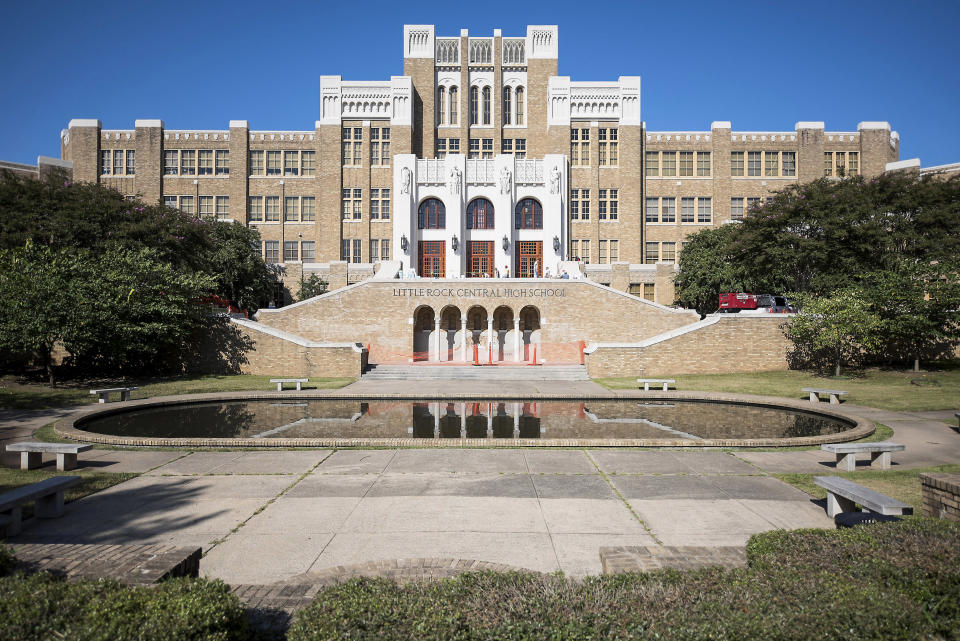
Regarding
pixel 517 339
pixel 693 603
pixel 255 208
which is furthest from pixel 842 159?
pixel 693 603

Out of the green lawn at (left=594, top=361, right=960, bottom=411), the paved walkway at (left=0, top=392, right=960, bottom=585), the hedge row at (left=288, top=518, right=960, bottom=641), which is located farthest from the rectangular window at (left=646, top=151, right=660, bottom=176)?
the hedge row at (left=288, top=518, right=960, bottom=641)

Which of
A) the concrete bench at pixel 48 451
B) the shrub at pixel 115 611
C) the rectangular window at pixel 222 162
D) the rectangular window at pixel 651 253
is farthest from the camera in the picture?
the rectangular window at pixel 222 162

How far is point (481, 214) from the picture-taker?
45.4m

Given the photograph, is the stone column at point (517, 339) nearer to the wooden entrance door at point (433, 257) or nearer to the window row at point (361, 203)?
the wooden entrance door at point (433, 257)

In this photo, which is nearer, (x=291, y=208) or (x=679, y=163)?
(x=679, y=163)

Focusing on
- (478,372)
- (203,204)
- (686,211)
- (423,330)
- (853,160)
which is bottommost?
(478,372)

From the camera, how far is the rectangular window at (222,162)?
55562 mm

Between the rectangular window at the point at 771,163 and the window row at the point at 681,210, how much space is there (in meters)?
6.07

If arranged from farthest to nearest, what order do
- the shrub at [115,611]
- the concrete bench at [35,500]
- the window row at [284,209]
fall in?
the window row at [284,209] < the concrete bench at [35,500] < the shrub at [115,611]

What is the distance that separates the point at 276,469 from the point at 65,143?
207 ft

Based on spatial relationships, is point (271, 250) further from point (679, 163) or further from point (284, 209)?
point (679, 163)

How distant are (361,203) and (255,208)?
432 inches

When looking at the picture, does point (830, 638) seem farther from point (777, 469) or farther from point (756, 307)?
point (756, 307)

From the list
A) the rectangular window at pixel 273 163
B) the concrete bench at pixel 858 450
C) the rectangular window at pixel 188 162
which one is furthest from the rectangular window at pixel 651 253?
the concrete bench at pixel 858 450
